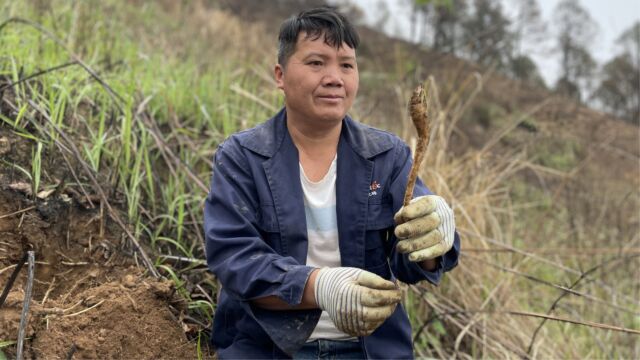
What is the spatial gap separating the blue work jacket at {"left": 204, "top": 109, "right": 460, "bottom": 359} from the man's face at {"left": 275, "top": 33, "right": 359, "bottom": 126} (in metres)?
0.13

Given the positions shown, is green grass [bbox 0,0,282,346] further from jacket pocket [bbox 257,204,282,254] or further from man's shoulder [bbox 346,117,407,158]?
man's shoulder [bbox 346,117,407,158]

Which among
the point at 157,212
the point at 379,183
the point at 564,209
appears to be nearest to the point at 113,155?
the point at 157,212

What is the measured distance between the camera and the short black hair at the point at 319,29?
4.86ft

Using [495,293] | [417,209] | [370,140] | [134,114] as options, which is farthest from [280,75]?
[495,293]

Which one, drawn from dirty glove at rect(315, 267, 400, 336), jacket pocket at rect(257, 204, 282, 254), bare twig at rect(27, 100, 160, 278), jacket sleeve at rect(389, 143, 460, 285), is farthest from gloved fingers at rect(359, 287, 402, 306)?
bare twig at rect(27, 100, 160, 278)

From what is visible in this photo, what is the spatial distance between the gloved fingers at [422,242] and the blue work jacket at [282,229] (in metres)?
0.12

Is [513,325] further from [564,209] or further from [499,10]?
[499,10]

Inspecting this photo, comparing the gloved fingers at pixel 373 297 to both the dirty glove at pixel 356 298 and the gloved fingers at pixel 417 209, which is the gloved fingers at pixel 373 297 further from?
the gloved fingers at pixel 417 209

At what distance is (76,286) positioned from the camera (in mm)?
1719

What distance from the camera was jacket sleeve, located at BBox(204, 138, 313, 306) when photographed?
130cm

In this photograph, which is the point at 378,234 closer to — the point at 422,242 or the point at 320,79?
the point at 422,242

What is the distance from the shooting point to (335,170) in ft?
5.21

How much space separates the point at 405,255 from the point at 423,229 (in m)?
0.17

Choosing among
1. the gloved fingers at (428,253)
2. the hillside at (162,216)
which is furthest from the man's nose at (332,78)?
the hillside at (162,216)
